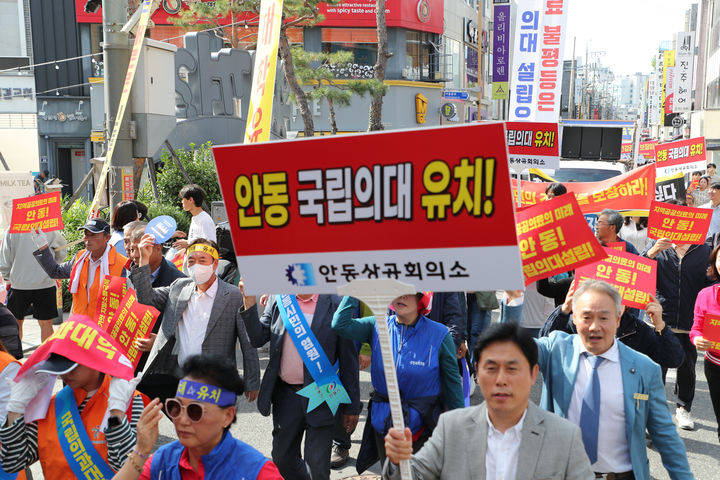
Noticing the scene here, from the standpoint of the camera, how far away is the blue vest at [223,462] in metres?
2.82

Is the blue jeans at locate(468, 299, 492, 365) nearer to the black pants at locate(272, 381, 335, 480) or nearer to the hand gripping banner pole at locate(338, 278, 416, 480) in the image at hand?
the black pants at locate(272, 381, 335, 480)

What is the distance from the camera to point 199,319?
5047 mm

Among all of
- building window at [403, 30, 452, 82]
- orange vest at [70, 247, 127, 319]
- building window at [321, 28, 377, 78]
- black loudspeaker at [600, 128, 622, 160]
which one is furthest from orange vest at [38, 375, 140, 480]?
building window at [403, 30, 452, 82]

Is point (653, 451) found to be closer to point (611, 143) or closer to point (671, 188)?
point (671, 188)

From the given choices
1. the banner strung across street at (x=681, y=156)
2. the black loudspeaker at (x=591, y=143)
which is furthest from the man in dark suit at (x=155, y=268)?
the black loudspeaker at (x=591, y=143)

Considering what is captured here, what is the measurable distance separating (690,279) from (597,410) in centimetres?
393

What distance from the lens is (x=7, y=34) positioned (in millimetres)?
34031

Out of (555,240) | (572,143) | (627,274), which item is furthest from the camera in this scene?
(572,143)

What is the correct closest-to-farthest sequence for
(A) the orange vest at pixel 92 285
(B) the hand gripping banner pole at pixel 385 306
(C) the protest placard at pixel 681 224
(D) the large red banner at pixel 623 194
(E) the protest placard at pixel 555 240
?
(B) the hand gripping banner pole at pixel 385 306 < (E) the protest placard at pixel 555 240 < (A) the orange vest at pixel 92 285 < (C) the protest placard at pixel 681 224 < (D) the large red banner at pixel 623 194

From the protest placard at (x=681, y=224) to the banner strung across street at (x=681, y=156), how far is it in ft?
25.9

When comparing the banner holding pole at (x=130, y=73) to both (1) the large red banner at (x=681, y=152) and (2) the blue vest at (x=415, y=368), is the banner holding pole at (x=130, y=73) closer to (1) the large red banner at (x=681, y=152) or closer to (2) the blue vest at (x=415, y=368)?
(2) the blue vest at (x=415, y=368)

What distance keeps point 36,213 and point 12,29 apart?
1221 inches

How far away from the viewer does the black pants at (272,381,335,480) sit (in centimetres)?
475

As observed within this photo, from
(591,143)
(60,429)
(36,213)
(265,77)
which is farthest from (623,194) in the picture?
(591,143)
